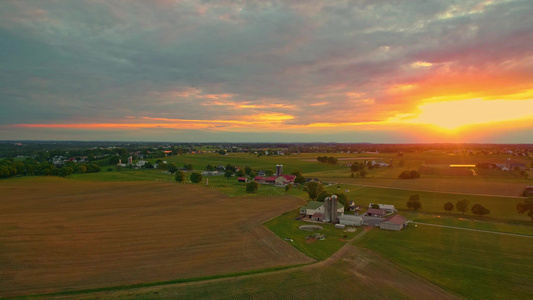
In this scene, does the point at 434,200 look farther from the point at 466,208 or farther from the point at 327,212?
the point at 327,212

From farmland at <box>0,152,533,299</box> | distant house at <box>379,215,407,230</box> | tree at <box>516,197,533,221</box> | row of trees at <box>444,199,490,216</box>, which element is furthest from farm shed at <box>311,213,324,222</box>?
tree at <box>516,197,533,221</box>

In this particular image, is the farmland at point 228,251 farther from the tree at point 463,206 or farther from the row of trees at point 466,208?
the tree at point 463,206

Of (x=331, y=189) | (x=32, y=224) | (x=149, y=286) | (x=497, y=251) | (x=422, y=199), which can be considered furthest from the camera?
(x=331, y=189)

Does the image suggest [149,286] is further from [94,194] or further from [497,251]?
[94,194]

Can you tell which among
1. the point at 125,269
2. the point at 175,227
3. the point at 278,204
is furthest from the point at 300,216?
the point at 125,269

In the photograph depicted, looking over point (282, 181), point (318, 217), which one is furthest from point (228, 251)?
point (282, 181)

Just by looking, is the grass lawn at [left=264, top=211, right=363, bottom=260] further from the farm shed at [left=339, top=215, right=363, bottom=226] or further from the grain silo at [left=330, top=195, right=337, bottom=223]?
the farm shed at [left=339, top=215, right=363, bottom=226]
